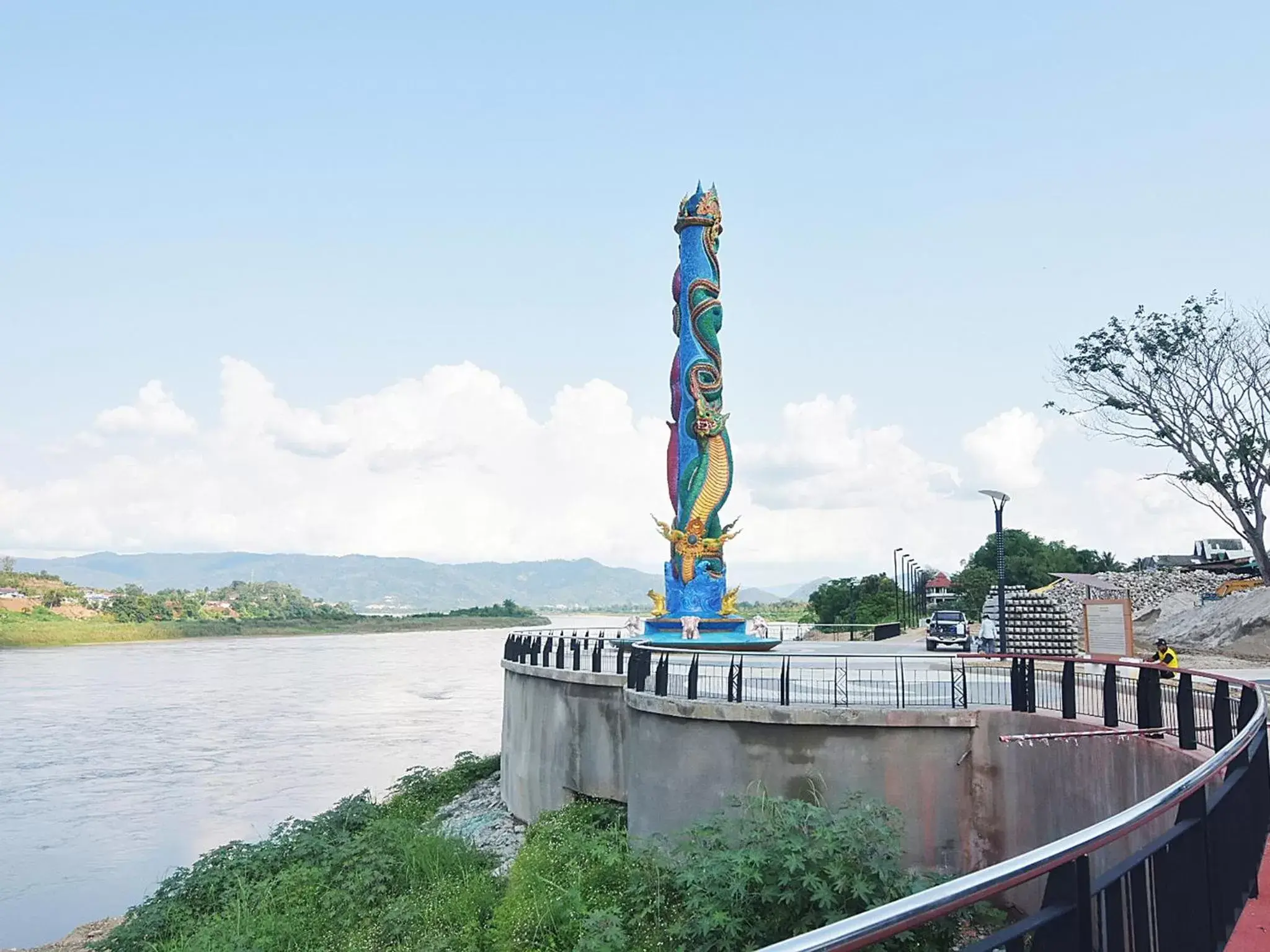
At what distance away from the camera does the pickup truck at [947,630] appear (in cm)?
3666

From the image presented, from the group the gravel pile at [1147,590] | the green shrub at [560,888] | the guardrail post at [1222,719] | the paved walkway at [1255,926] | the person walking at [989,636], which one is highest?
the gravel pile at [1147,590]

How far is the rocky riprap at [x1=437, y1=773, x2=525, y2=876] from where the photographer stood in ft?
69.5

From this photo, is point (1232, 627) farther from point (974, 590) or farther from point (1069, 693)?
point (974, 590)

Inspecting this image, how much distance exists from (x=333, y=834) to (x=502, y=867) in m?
4.95

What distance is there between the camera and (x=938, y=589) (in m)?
95.2

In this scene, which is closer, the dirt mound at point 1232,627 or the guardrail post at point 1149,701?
the guardrail post at point 1149,701

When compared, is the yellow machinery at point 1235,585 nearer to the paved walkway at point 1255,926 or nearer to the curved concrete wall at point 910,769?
the curved concrete wall at point 910,769

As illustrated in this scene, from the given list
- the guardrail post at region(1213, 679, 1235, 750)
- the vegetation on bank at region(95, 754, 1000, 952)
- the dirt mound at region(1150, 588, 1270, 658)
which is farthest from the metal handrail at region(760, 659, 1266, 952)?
the dirt mound at region(1150, 588, 1270, 658)

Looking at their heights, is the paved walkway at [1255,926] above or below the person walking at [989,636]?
below

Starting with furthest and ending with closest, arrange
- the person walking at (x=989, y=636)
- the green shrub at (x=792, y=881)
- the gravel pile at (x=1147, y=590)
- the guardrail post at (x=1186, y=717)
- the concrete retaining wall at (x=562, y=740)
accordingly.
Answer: the gravel pile at (x=1147, y=590)
the person walking at (x=989, y=636)
the concrete retaining wall at (x=562, y=740)
the guardrail post at (x=1186, y=717)
the green shrub at (x=792, y=881)

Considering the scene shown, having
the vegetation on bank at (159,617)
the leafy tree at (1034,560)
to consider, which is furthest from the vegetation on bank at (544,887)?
the vegetation on bank at (159,617)

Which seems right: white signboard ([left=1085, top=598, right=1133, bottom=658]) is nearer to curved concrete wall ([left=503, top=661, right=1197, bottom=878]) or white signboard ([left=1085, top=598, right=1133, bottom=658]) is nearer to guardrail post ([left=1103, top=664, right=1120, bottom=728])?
curved concrete wall ([left=503, top=661, right=1197, bottom=878])

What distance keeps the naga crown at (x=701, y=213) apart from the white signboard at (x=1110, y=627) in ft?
47.1

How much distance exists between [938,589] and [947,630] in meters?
59.3
